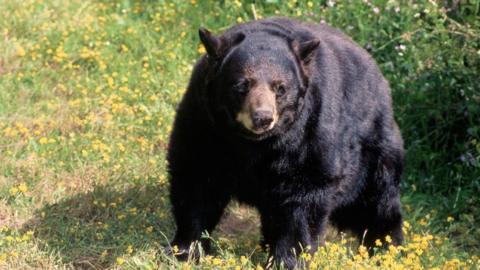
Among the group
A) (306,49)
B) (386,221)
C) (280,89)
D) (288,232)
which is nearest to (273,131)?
(280,89)

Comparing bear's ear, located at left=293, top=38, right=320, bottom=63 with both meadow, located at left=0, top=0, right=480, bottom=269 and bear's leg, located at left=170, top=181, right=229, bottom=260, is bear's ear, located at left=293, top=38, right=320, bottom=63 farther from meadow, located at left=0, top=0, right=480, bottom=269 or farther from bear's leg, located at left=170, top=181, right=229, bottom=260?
meadow, located at left=0, top=0, right=480, bottom=269

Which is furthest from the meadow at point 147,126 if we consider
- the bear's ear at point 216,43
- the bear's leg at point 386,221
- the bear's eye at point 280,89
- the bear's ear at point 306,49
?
the bear's ear at point 216,43

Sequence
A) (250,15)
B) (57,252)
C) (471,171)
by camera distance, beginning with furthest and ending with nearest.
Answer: (250,15) < (471,171) < (57,252)

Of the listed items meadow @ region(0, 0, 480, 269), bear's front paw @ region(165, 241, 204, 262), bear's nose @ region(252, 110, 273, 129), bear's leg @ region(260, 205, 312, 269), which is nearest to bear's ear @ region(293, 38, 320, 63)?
bear's nose @ region(252, 110, 273, 129)

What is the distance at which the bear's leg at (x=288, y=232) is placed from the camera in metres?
5.64

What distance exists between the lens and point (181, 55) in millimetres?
8805

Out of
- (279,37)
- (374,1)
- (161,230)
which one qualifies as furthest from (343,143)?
(374,1)

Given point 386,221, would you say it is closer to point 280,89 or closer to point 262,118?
point 280,89

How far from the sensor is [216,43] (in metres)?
5.43

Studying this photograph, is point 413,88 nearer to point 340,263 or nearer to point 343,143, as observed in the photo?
point 343,143

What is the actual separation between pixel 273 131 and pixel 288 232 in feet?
2.25

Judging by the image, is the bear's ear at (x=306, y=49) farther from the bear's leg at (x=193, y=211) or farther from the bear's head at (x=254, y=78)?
the bear's leg at (x=193, y=211)

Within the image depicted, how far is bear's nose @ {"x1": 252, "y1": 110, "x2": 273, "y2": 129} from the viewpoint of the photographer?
509 centimetres

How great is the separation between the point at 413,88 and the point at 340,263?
8.83ft
